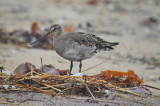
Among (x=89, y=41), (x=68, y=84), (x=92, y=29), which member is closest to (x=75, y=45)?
(x=89, y=41)

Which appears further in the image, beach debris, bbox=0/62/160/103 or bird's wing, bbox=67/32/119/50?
bird's wing, bbox=67/32/119/50

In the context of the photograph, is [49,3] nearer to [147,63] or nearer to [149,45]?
[149,45]

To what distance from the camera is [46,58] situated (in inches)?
243

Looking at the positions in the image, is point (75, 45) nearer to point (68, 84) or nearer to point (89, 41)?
point (89, 41)

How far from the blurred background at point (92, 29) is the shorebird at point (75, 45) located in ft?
2.02

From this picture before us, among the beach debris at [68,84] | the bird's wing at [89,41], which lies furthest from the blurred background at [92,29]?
the beach debris at [68,84]

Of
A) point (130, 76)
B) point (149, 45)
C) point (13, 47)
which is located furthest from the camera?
point (149, 45)

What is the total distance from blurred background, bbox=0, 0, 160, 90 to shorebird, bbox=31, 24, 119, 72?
62cm

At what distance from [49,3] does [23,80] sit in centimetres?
920

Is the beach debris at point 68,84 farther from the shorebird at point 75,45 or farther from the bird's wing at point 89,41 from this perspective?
the bird's wing at point 89,41

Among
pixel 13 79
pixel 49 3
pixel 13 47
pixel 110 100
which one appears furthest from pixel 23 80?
pixel 49 3

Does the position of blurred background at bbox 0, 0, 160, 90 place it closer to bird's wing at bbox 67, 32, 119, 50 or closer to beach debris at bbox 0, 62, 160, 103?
bird's wing at bbox 67, 32, 119, 50

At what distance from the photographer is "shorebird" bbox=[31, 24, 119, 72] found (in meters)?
4.61

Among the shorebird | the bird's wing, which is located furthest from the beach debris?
the bird's wing
